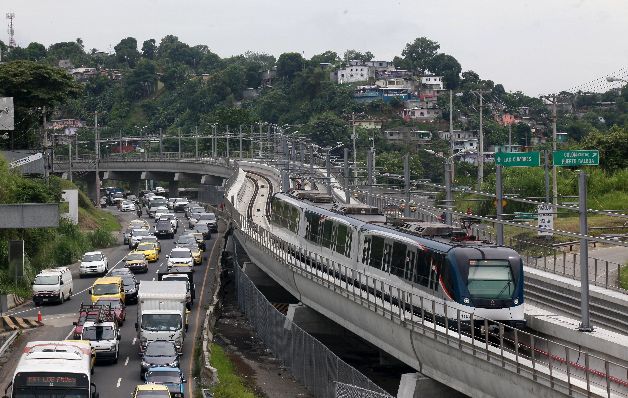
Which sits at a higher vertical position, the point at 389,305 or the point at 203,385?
the point at 389,305

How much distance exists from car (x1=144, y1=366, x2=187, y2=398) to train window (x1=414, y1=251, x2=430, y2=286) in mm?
7543

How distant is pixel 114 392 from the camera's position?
38094 millimetres

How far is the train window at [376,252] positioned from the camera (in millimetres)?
42375

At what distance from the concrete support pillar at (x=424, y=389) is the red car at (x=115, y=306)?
1769cm

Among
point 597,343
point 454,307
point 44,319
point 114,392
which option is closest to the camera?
point 597,343

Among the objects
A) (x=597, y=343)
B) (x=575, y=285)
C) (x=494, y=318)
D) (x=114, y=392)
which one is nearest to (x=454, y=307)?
(x=494, y=318)

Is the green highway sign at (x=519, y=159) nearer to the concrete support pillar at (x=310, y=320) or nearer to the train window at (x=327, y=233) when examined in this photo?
the train window at (x=327, y=233)

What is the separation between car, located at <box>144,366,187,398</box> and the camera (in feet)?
119

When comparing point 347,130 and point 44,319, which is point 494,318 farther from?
point 347,130

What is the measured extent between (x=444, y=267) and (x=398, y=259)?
5086 mm

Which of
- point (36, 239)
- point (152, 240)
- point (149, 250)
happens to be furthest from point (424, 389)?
point (152, 240)

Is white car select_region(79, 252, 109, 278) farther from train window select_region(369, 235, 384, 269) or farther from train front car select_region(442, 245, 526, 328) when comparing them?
train front car select_region(442, 245, 526, 328)

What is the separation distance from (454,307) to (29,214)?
22.5 m

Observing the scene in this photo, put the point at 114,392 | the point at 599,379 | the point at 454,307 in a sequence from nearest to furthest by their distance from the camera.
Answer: the point at 599,379, the point at 454,307, the point at 114,392
